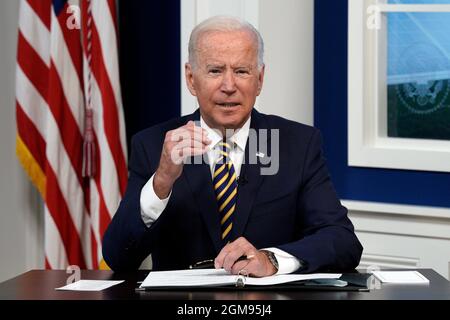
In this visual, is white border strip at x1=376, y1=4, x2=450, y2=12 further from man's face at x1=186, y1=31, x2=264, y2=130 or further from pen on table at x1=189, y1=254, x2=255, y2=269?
pen on table at x1=189, y1=254, x2=255, y2=269

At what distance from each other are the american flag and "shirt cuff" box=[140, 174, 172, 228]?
164 centimetres

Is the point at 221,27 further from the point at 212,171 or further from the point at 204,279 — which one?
the point at 204,279

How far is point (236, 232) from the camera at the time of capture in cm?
224

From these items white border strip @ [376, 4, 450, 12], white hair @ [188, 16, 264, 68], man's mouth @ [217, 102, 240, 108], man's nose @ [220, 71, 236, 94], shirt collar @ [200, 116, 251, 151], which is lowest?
shirt collar @ [200, 116, 251, 151]

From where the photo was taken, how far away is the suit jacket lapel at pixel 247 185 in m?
2.25

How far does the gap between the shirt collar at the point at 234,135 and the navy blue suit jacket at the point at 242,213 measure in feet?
0.10

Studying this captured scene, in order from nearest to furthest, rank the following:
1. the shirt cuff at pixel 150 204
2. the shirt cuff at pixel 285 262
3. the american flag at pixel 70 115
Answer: the shirt cuff at pixel 285 262
the shirt cuff at pixel 150 204
the american flag at pixel 70 115

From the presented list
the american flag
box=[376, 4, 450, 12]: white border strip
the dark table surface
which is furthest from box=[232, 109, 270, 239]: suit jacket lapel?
the american flag

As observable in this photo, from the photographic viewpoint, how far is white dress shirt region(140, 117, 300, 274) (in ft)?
6.48

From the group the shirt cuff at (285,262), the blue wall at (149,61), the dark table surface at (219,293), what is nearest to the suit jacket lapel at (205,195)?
the shirt cuff at (285,262)

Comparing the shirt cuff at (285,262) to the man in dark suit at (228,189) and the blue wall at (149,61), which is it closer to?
the man in dark suit at (228,189)

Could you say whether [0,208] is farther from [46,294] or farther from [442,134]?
[46,294]

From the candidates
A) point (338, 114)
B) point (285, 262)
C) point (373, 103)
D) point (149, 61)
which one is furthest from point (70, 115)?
point (285, 262)

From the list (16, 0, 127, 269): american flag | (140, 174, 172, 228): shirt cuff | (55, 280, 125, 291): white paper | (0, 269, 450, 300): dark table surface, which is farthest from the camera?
(16, 0, 127, 269): american flag
